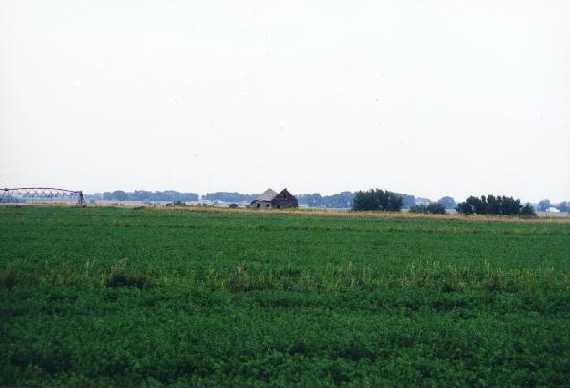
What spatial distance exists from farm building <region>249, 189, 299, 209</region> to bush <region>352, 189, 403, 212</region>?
14.3 metres

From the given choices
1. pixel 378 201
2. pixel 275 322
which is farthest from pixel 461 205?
pixel 275 322

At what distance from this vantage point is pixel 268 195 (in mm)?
105875

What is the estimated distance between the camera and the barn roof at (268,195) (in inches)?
4112

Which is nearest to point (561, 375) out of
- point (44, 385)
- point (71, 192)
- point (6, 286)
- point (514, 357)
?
point (514, 357)

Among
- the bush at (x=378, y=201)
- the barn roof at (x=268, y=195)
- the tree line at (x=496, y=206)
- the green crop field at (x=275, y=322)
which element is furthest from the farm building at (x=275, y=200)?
the green crop field at (x=275, y=322)

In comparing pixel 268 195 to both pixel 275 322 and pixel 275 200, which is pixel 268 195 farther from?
pixel 275 322

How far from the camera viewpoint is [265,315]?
11.6m

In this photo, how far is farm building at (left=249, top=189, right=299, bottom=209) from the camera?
4053 inches

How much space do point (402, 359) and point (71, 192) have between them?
96878 mm

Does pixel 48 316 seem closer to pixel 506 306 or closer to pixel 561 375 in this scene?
pixel 561 375

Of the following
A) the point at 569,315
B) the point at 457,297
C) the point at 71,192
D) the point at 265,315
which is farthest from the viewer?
the point at 71,192

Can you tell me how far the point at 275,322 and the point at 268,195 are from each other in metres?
95.1

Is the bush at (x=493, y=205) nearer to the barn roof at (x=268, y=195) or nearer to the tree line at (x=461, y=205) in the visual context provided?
the tree line at (x=461, y=205)

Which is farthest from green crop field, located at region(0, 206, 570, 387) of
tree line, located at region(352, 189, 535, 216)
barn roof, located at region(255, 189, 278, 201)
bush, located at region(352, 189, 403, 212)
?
bush, located at region(352, 189, 403, 212)
